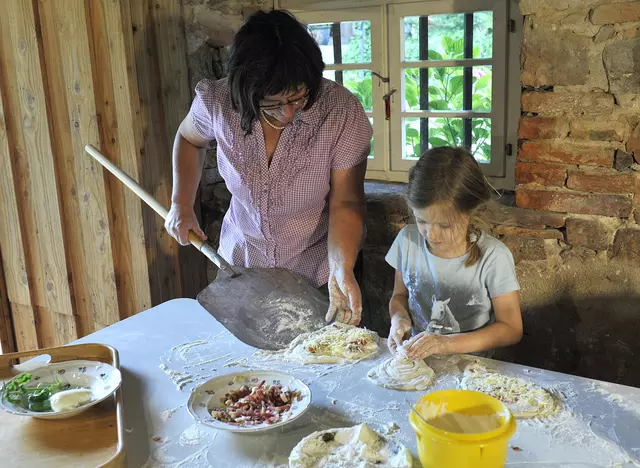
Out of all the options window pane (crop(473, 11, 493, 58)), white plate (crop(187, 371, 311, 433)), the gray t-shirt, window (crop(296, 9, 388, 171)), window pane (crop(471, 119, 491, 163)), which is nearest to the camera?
white plate (crop(187, 371, 311, 433))

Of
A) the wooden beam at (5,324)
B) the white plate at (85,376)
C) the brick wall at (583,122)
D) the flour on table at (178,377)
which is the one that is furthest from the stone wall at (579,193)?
the wooden beam at (5,324)

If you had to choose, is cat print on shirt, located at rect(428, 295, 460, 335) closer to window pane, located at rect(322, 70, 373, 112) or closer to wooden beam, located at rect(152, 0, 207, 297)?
window pane, located at rect(322, 70, 373, 112)

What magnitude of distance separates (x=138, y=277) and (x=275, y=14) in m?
1.36

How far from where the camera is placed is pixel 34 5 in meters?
2.53

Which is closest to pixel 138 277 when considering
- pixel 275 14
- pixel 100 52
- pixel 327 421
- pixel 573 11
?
pixel 100 52

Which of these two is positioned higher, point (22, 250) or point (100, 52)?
point (100, 52)

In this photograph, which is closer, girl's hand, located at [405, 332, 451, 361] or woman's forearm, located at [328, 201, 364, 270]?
girl's hand, located at [405, 332, 451, 361]

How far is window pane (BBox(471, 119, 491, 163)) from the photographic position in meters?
2.25

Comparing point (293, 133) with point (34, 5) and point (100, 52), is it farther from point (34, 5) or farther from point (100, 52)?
point (34, 5)

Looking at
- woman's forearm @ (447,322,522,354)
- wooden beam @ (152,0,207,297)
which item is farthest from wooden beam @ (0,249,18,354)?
woman's forearm @ (447,322,522,354)

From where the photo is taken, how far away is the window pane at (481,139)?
2.25 m

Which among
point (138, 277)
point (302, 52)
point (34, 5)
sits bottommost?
point (138, 277)

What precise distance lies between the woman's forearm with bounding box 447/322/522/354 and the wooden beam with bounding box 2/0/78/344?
189 centimetres

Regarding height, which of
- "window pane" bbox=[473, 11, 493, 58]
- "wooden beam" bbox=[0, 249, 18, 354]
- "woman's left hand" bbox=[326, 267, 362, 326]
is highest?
"window pane" bbox=[473, 11, 493, 58]
